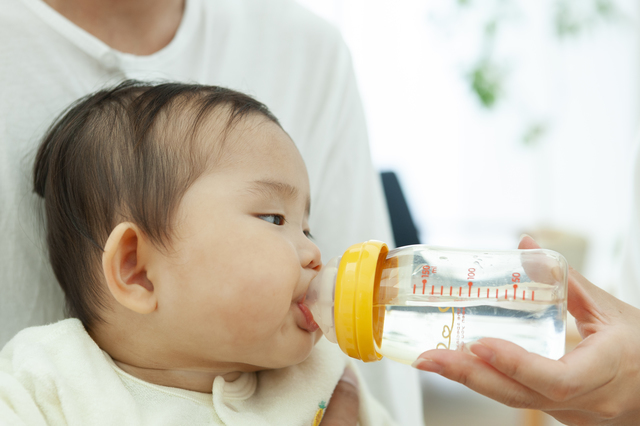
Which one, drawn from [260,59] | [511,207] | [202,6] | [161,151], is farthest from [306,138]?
[511,207]

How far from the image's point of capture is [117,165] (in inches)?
33.4

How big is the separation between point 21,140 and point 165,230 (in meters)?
0.36

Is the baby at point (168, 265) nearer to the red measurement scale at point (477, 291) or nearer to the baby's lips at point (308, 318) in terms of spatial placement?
the baby's lips at point (308, 318)

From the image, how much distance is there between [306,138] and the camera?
1.25 meters

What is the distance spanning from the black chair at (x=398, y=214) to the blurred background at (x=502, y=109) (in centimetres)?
128

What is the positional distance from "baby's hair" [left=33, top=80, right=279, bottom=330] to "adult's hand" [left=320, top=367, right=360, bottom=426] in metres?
0.41

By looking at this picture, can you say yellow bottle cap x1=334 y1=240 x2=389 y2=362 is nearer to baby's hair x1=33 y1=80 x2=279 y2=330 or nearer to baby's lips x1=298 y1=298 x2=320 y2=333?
baby's lips x1=298 y1=298 x2=320 y2=333

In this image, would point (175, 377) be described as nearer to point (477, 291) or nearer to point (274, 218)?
point (274, 218)

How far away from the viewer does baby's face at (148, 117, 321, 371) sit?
2.61 ft

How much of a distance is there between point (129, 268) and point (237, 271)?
0.17 m

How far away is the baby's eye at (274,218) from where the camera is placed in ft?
2.81

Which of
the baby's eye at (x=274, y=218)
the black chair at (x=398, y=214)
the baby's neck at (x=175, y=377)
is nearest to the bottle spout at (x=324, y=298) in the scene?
the baby's eye at (x=274, y=218)

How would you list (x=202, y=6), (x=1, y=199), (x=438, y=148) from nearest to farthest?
(x=1, y=199) → (x=202, y=6) → (x=438, y=148)

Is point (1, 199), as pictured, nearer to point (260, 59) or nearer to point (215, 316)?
point (215, 316)
